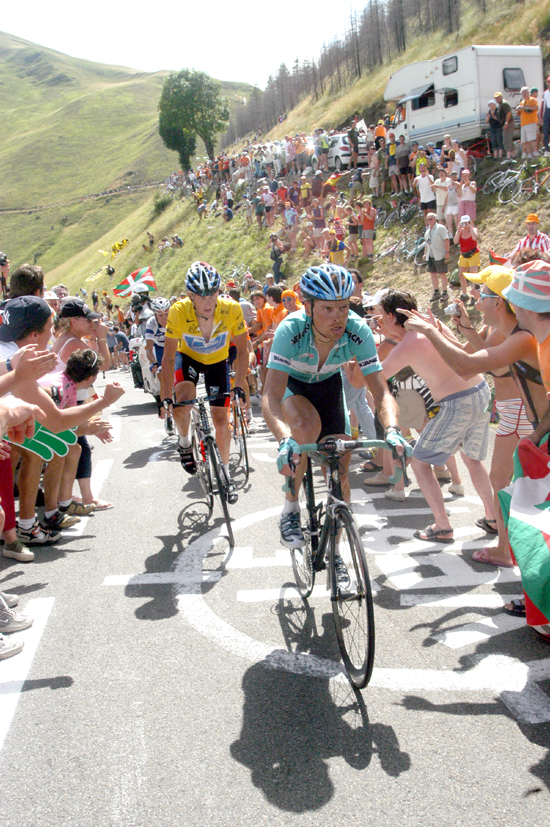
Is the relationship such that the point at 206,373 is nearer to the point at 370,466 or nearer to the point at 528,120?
the point at 370,466

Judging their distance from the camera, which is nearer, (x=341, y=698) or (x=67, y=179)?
(x=341, y=698)

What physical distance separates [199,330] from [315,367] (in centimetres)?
249

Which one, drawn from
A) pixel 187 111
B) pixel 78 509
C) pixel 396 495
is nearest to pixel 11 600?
pixel 78 509

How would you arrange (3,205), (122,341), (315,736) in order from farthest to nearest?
(3,205)
(122,341)
(315,736)

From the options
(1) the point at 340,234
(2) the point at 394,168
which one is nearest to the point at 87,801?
(1) the point at 340,234

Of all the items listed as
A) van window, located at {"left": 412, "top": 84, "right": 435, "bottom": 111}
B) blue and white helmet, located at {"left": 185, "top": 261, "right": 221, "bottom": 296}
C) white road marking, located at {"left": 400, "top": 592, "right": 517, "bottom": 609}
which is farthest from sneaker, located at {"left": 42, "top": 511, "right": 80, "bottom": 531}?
van window, located at {"left": 412, "top": 84, "right": 435, "bottom": 111}

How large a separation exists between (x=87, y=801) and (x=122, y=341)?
26038mm

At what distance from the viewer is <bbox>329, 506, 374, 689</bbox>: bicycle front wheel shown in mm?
3316

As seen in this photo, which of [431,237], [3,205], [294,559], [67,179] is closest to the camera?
[294,559]

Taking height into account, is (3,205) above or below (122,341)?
above

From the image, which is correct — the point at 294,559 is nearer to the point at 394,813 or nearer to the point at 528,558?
the point at 528,558

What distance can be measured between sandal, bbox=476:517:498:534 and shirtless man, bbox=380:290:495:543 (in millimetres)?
175

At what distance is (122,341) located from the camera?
91.4ft

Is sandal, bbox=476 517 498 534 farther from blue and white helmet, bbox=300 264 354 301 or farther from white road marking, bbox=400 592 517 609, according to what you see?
blue and white helmet, bbox=300 264 354 301
